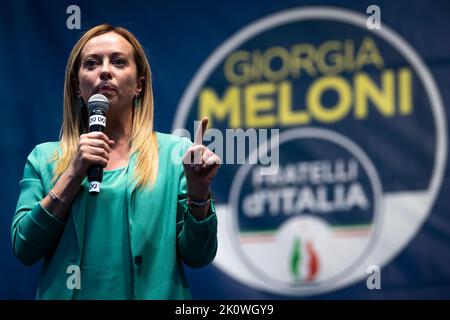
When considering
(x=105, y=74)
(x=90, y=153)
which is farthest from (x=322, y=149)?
(x=90, y=153)

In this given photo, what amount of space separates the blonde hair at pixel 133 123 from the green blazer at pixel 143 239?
0.03 metres

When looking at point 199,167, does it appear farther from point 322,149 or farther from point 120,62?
point 322,149

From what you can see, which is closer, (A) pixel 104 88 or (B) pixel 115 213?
(B) pixel 115 213

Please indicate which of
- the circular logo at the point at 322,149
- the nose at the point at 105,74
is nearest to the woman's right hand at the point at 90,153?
the nose at the point at 105,74

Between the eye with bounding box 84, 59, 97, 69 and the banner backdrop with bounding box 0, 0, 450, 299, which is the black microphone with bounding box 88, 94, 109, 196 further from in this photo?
the banner backdrop with bounding box 0, 0, 450, 299

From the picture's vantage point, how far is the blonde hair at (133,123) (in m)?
2.26

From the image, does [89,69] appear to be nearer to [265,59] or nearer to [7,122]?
[265,59]

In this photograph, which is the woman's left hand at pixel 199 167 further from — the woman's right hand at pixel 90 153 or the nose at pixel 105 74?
the nose at pixel 105 74

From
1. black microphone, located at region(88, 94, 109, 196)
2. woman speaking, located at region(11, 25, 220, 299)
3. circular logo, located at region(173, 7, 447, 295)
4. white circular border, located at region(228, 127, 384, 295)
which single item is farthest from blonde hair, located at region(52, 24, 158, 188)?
white circular border, located at region(228, 127, 384, 295)

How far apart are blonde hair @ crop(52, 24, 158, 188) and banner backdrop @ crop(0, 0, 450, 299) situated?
3.80 ft

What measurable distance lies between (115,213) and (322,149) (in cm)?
164

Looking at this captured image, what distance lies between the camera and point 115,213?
7.17 ft

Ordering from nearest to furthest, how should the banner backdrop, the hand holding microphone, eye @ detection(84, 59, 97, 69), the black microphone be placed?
the hand holding microphone < the black microphone < eye @ detection(84, 59, 97, 69) < the banner backdrop

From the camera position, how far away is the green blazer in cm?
216
